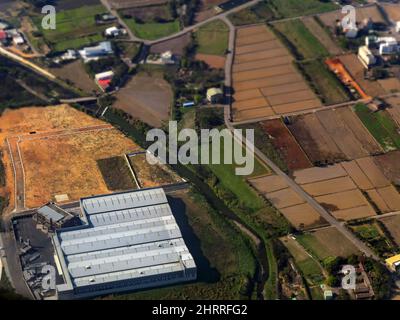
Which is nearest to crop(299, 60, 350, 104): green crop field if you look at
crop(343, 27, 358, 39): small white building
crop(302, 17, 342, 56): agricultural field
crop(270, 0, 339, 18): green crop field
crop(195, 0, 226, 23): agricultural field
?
crop(302, 17, 342, 56): agricultural field

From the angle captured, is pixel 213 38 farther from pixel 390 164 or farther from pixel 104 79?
pixel 390 164

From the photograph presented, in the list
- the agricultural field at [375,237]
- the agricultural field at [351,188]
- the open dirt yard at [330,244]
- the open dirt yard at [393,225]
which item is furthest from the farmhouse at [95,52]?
the open dirt yard at [393,225]

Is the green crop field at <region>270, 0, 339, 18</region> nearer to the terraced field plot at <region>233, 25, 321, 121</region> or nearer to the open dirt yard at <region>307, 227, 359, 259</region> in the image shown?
the terraced field plot at <region>233, 25, 321, 121</region>

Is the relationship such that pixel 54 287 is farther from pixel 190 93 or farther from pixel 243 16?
pixel 243 16

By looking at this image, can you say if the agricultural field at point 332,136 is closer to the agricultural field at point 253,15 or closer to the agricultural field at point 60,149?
the agricultural field at point 60,149

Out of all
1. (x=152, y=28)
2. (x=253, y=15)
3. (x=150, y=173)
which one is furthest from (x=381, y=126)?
(x=152, y=28)
